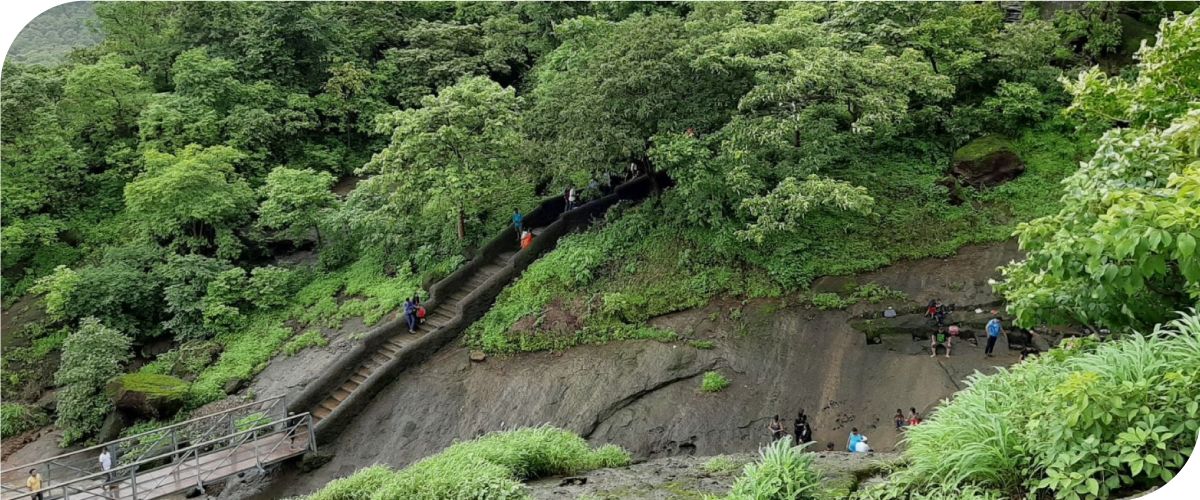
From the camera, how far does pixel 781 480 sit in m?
5.57

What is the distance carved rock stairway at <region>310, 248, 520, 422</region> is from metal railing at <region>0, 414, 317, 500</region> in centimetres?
77

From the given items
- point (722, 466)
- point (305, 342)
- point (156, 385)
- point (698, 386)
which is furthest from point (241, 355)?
point (722, 466)

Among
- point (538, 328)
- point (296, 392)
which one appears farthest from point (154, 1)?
point (538, 328)

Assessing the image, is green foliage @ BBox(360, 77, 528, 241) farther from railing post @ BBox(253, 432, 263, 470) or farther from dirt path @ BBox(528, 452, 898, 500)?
dirt path @ BBox(528, 452, 898, 500)

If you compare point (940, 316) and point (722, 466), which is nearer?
point (722, 466)

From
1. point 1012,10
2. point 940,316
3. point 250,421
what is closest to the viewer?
point 940,316

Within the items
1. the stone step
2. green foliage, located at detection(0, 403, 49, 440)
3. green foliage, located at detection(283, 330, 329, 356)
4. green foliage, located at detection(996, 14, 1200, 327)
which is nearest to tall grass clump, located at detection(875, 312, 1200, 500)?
green foliage, located at detection(996, 14, 1200, 327)

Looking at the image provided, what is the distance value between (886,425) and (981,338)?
3.35 metres

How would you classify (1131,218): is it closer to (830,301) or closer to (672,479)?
(672,479)

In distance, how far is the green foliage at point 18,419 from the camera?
17.5 metres

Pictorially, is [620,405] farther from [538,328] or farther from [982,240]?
[982,240]

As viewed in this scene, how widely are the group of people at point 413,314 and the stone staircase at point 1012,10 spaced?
21.4m

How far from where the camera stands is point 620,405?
14.9 m

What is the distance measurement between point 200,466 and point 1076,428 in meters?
15.5
